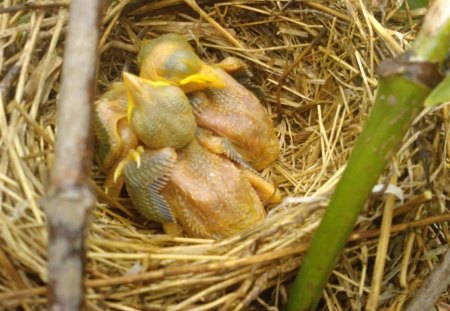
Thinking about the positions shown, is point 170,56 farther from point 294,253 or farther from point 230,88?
point 294,253

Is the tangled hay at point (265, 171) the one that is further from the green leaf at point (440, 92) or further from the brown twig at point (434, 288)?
the green leaf at point (440, 92)

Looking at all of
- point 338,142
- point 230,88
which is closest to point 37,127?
point 230,88

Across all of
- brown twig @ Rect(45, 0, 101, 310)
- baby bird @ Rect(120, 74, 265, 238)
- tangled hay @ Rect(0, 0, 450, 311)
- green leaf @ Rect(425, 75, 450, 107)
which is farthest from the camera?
baby bird @ Rect(120, 74, 265, 238)

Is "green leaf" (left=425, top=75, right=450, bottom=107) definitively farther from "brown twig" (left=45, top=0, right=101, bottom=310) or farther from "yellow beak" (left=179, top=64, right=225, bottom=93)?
"yellow beak" (left=179, top=64, right=225, bottom=93)

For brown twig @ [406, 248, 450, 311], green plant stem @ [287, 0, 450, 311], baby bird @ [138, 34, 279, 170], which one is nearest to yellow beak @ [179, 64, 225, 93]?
baby bird @ [138, 34, 279, 170]

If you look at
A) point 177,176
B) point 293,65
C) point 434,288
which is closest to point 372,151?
point 434,288

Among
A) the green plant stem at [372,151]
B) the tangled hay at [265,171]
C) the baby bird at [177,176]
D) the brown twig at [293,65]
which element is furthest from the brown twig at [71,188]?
the brown twig at [293,65]
